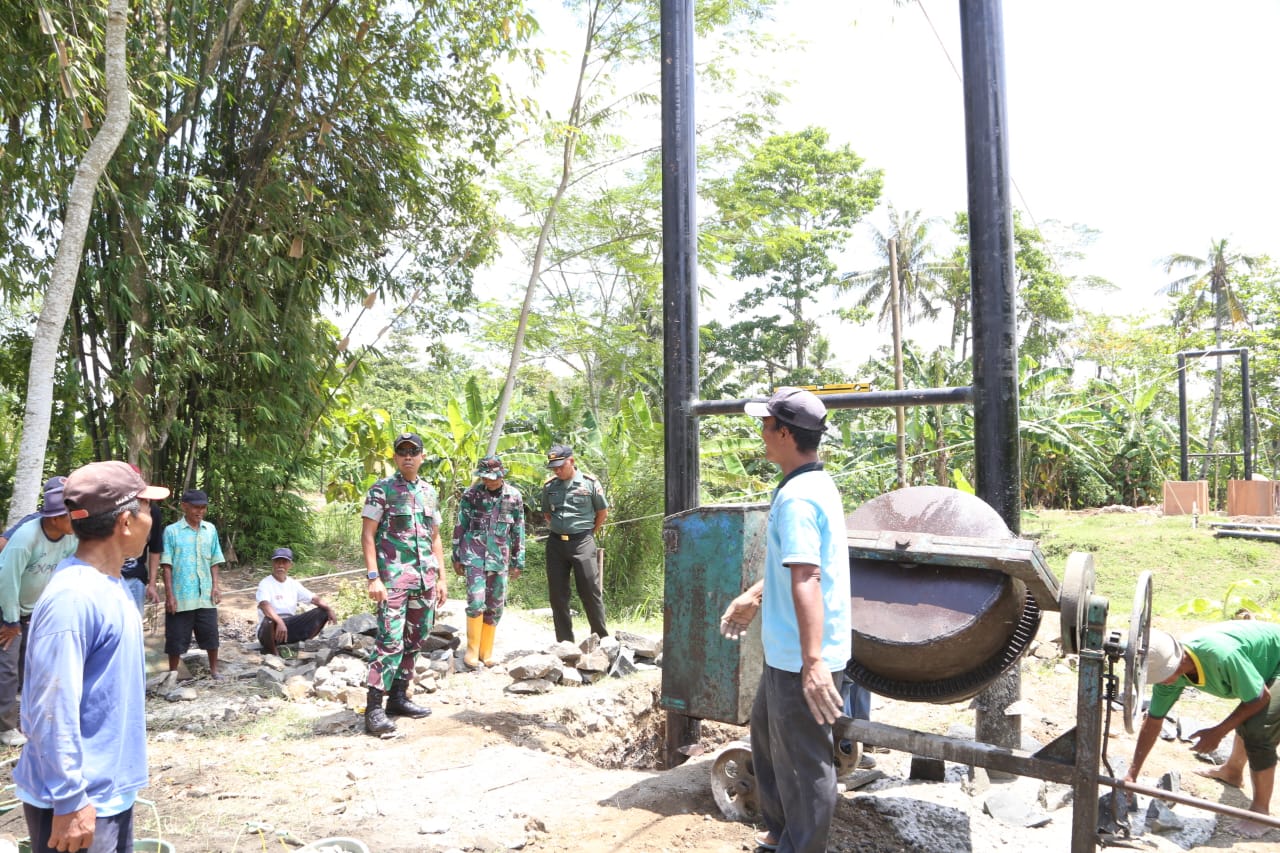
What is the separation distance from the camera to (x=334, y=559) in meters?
12.6

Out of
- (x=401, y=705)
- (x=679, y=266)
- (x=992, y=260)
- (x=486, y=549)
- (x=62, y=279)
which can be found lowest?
(x=401, y=705)

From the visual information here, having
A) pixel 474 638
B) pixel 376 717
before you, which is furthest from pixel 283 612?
pixel 376 717

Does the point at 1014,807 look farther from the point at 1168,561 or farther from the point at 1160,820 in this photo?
the point at 1168,561

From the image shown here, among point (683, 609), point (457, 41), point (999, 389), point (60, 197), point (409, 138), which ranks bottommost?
point (683, 609)

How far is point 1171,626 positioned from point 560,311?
14.3 meters

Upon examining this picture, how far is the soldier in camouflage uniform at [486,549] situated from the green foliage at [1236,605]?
6976 mm

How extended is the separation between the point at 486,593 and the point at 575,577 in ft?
3.11

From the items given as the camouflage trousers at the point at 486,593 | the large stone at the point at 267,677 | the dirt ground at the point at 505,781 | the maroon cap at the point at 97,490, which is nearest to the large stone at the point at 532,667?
the dirt ground at the point at 505,781

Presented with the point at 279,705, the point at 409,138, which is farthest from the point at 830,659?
the point at 409,138

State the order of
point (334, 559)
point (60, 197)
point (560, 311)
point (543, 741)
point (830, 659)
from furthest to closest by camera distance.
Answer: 1. point (560, 311)
2. point (334, 559)
3. point (60, 197)
4. point (543, 741)
5. point (830, 659)

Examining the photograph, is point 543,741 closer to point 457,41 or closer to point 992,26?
point 992,26

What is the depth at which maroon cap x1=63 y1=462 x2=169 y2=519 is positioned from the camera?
2143 millimetres

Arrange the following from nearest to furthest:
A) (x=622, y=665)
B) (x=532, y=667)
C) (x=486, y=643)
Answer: (x=532, y=667), (x=622, y=665), (x=486, y=643)

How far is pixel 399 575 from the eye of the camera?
5340mm
